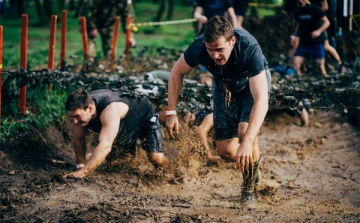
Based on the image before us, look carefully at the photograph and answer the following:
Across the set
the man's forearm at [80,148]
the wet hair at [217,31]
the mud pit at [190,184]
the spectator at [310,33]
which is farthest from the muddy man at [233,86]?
the spectator at [310,33]

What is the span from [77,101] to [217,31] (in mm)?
1632

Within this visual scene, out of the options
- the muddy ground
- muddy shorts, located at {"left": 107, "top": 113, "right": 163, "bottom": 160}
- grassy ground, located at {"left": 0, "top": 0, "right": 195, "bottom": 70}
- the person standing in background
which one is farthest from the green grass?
muddy shorts, located at {"left": 107, "top": 113, "right": 163, "bottom": 160}

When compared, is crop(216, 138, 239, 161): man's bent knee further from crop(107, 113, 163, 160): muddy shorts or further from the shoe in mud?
crop(107, 113, 163, 160): muddy shorts

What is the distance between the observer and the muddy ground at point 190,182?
506 centimetres

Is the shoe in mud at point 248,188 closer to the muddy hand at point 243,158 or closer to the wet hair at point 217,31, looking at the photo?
the muddy hand at point 243,158

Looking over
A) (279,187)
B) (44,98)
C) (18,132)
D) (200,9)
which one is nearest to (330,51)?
(200,9)

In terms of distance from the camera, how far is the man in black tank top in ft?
18.6

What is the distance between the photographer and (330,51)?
10.5 meters

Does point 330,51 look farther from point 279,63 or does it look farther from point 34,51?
point 34,51

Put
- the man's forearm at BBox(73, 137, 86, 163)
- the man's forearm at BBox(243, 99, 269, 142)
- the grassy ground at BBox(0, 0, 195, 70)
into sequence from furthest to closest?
the grassy ground at BBox(0, 0, 195, 70) < the man's forearm at BBox(73, 137, 86, 163) < the man's forearm at BBox(243, 99, 269, 142)

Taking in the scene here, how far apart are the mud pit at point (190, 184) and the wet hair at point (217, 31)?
151 centimetres

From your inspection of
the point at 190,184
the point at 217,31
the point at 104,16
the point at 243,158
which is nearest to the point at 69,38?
the point at 104,16

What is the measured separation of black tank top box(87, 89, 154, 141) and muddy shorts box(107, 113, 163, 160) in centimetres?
7

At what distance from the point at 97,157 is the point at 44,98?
3303mm
